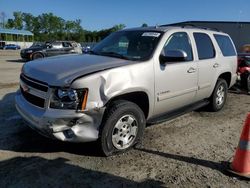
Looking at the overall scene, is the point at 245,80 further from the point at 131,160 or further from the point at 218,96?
the point at 131,160

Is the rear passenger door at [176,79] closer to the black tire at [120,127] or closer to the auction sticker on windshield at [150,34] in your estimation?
the auction sticker on windshield at [150,34]

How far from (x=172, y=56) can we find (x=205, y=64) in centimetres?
144

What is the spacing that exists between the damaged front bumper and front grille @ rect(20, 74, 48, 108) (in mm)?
127

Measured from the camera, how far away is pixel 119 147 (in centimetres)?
457

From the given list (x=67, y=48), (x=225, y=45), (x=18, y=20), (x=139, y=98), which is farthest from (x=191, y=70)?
(x=18, y=20)

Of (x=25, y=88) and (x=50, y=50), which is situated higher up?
(x=50, y=50)

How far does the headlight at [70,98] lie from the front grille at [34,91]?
20cm

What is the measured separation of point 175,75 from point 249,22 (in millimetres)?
31278

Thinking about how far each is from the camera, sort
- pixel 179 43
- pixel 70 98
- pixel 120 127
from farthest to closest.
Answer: pixel 179 43
pixel 120 127
pixel 70 98

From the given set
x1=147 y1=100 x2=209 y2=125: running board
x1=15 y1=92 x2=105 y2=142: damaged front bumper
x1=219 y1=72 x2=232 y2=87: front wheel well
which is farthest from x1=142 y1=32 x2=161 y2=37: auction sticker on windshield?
x1=219 y1=72 x2=232 y2=87: front wheel well

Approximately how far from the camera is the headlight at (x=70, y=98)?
13.1 ft

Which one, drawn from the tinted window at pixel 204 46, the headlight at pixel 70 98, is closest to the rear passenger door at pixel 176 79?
the tinted window at pixel 204 46

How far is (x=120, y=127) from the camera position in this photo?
451 centimetres

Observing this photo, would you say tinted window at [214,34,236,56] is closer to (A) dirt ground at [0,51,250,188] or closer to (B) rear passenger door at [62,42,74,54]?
(A) dirt ground at [0,51,250,188]
